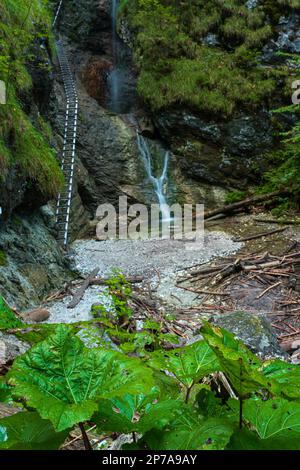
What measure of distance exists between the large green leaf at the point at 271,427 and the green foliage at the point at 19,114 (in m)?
6.10

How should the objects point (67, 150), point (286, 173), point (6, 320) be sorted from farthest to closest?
point (67, 150) → point (286, 173) → point (6, 320)

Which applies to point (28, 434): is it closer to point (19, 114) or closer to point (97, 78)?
point (19, 114)

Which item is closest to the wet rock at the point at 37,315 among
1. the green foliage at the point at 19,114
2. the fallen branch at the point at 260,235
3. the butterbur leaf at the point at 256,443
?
the green foliage at the point at 19,114

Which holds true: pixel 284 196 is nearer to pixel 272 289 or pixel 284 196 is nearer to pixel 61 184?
pixel 272 289

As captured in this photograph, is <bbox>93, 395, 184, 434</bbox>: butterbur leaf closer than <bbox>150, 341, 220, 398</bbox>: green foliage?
Yes

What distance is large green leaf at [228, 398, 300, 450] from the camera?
738 millimetres

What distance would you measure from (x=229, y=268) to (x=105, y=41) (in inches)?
563

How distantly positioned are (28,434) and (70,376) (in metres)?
0.14

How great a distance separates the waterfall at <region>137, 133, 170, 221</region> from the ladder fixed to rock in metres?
2.67

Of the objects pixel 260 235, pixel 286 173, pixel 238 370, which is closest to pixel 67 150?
pixel 260 235

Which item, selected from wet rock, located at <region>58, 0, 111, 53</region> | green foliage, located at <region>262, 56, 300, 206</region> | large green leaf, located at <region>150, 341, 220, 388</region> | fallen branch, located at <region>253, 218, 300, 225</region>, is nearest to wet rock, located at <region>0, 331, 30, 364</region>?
large green leaf, located at <region>150, 341, 220, 388</region>

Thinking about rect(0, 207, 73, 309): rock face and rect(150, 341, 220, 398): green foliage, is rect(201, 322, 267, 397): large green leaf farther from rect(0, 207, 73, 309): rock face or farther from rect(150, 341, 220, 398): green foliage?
rect(0, 207, 73, 309): rock face

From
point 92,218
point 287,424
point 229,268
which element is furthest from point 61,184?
point 287,424

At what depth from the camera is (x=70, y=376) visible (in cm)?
84
